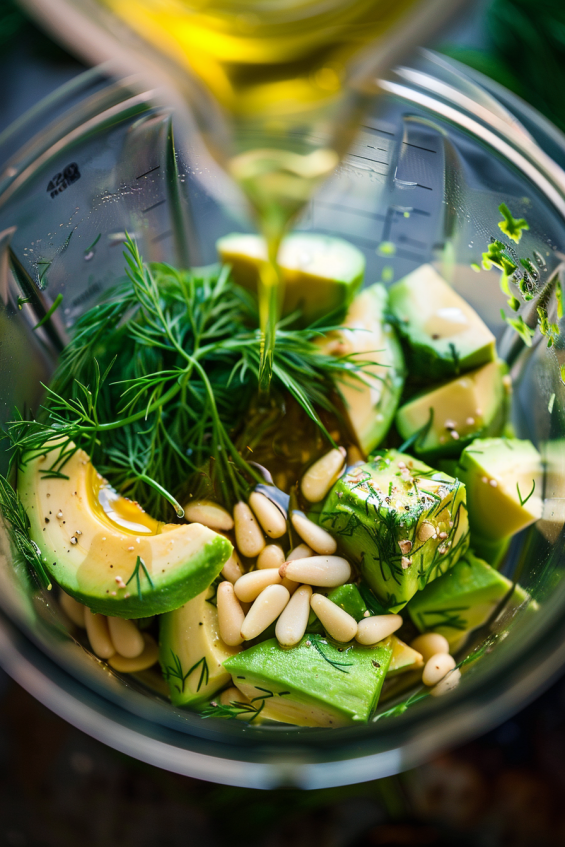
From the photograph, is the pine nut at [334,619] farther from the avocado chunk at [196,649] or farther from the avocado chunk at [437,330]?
the avocado chunk at [437,330]

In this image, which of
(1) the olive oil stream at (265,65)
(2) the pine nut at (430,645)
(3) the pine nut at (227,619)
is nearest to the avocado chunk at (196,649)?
(3) the pine nut at (227,619)

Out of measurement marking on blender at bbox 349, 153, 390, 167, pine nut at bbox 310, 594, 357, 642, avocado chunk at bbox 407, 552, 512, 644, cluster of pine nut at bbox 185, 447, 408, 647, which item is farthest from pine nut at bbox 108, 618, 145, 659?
measurement marking on blender at bbox 349, 153, 390, 167

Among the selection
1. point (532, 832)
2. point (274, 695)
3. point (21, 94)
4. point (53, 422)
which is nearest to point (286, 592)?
point (274, 695)

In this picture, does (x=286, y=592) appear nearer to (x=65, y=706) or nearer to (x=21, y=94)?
(x=65, y=706)

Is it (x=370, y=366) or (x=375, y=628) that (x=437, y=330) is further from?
(x=375, y=628)

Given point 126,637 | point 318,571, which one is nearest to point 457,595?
point 318,571
